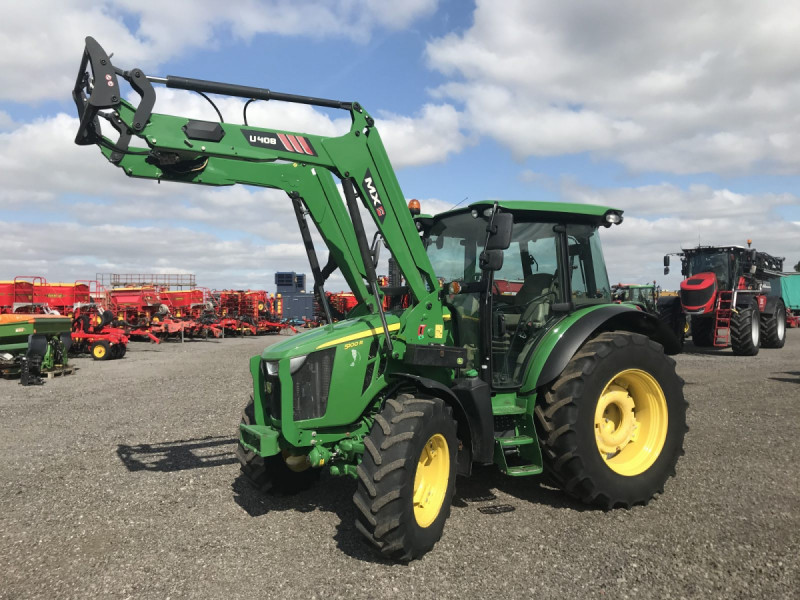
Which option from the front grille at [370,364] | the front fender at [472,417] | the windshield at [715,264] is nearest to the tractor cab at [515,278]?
the front fender at [472,417]

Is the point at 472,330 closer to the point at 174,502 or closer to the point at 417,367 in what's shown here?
the point at 417,367

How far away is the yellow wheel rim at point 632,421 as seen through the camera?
4.99 metres

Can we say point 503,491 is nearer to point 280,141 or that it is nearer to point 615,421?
point 615,421

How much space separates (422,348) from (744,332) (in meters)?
13.9

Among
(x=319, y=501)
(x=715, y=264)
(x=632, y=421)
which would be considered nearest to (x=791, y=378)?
(x=715, y=264)

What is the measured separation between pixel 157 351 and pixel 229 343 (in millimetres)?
3834

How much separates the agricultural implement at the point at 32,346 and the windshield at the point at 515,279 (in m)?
11.0

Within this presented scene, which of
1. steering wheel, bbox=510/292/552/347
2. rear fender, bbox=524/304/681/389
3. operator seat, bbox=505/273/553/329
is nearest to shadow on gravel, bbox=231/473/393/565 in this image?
rear fender, bbox=524/304/681/389

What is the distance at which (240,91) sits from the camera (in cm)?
412

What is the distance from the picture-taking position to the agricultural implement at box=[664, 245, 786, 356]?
15.5 meters

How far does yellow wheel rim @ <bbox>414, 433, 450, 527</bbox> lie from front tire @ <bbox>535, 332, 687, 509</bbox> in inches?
35.9

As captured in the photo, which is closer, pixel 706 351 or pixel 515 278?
pixel 515 278

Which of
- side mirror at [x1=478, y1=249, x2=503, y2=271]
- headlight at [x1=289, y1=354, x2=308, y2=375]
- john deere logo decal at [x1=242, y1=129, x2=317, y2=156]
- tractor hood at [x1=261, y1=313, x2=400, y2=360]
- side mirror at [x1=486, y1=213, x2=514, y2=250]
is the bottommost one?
headlight at [x1=289, y1=354, x2=308, y2=375]

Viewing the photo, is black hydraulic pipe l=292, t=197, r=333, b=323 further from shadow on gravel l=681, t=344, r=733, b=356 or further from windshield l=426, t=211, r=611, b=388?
shadow on gravel l=681, t=344, r=733, b=356
